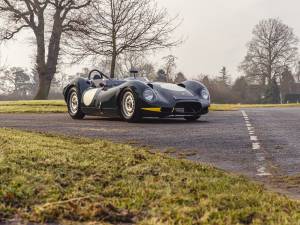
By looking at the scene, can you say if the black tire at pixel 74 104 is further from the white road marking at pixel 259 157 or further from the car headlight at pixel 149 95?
the white road marking at pixel 259 157

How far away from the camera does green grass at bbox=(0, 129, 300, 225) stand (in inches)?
94.0

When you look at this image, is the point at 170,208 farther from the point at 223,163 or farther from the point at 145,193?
the point at 223,163

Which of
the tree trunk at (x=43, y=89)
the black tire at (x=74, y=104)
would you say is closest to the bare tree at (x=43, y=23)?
the tree trunk at (x=43, y=89)

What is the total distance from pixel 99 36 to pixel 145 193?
2227 centimetres

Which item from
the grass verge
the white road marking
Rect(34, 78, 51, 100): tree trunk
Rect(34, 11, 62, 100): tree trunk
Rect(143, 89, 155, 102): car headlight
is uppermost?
Rect(34, 11, 62, 100): tree trunk

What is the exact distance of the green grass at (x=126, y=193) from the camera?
239 centimetres

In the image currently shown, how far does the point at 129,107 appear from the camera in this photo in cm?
916

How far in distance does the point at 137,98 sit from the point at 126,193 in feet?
19.7

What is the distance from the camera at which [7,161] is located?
3.55m

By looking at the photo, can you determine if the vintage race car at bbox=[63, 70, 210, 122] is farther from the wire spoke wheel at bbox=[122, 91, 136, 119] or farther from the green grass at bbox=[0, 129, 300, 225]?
the green grass at bbox=[0, 129, 300, 225]

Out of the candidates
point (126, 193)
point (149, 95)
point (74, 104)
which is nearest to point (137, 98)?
point (149, 95)

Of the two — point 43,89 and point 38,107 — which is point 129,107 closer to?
point 38,107

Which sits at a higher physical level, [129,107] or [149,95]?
[149,95]

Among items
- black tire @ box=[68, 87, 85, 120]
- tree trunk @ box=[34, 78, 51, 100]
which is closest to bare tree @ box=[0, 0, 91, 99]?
tree trunk @ box=[34, 78, 51, 100]
